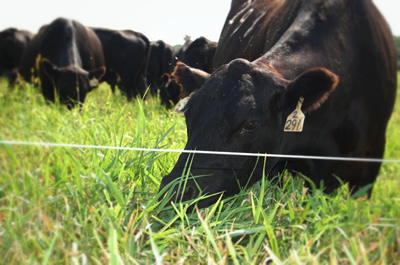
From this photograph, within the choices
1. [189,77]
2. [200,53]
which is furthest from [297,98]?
[200,53]

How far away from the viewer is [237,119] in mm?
2326

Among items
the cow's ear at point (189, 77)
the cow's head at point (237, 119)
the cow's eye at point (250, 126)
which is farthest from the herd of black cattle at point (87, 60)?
the cow's eye at point (250, 126)

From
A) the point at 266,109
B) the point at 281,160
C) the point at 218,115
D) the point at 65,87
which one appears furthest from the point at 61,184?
the point at 65,87

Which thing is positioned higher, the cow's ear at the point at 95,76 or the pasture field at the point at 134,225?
the pasture field at the point at 134,225

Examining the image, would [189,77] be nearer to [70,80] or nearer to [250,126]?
[250,126]

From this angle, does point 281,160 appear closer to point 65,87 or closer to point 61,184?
point 61,184

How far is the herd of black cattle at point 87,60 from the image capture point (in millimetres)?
5775

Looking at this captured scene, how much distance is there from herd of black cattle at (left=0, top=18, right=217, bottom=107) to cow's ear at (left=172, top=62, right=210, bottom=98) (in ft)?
5.41

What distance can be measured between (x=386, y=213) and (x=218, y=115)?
927 millimetres

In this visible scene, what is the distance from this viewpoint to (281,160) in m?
2.86

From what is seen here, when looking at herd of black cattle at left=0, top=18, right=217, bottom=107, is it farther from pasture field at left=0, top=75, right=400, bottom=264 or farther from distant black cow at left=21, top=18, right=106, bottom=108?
pasture field at left=0, top=75, right=400, bottom=264

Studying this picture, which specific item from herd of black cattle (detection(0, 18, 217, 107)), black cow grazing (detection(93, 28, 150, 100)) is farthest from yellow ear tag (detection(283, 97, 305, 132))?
black cow grazing (detection(93, 28, 150, 100))

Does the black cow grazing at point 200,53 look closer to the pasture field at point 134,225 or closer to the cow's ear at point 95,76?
the cow's ear at point 95,76

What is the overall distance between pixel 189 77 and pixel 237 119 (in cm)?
70
